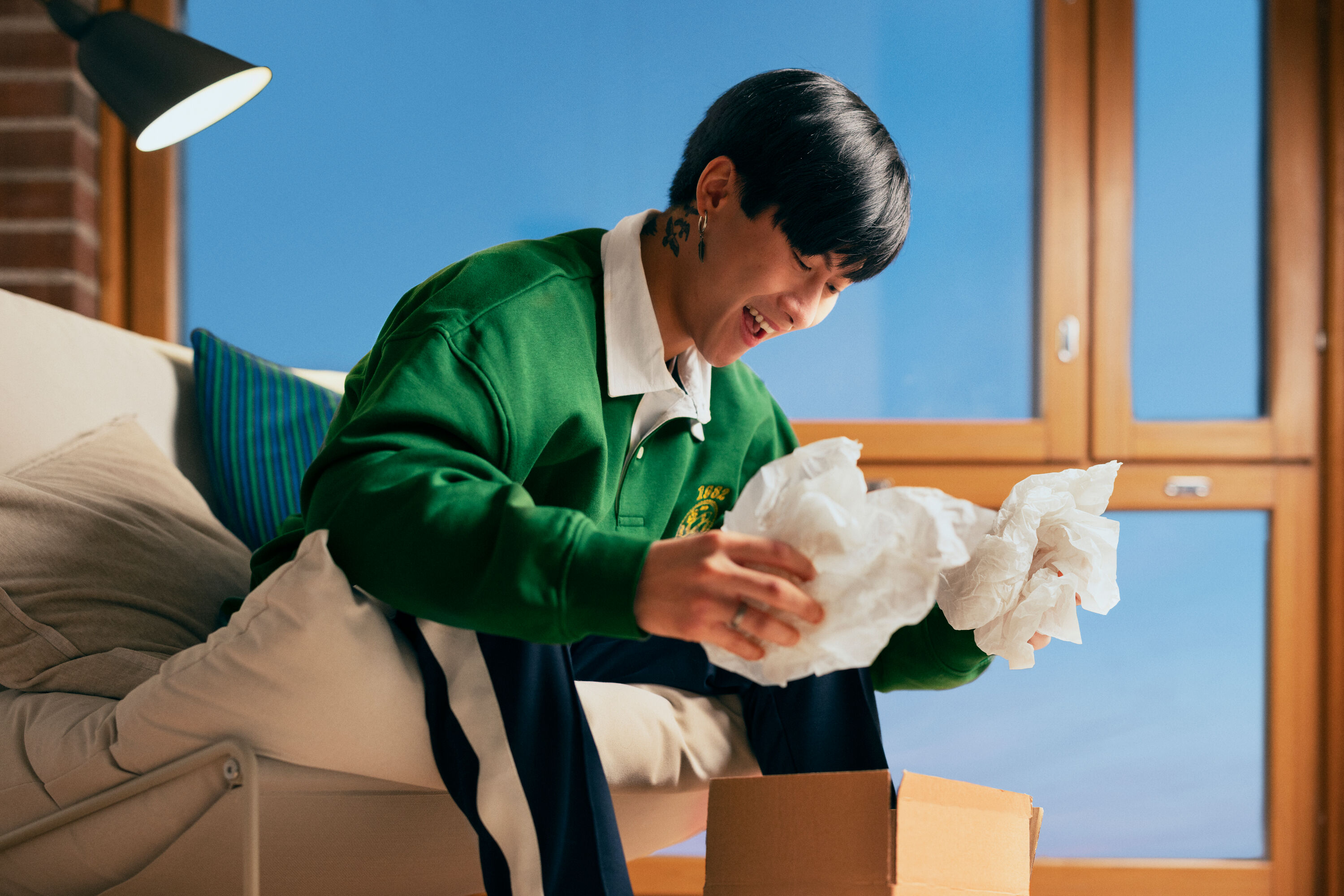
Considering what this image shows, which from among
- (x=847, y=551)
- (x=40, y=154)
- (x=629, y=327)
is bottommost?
(x=847, y=551)

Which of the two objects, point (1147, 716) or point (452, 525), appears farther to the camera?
point (1147, 716)

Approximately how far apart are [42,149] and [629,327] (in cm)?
140

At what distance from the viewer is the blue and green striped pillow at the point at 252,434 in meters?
1.14

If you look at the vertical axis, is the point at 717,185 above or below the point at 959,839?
above

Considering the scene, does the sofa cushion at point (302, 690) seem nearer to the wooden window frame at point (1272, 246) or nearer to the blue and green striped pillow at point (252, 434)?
the blue and green striped pillow at point (252, 434)

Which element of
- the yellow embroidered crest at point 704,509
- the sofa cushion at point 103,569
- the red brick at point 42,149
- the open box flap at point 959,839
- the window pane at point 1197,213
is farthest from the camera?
the window pane at point 1197,213

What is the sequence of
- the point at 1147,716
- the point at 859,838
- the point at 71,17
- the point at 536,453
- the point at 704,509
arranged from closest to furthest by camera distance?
1. the point at 859,838
2. the point at 536,453
3. the point at 704,509
4. the point at 71,17
5. the point at 1147,716

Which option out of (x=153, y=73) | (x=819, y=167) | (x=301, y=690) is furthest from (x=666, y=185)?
(x=301, y=690)

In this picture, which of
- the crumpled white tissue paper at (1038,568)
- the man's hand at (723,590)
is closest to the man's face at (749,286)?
the crumpled white tissue paper at (1038,568)

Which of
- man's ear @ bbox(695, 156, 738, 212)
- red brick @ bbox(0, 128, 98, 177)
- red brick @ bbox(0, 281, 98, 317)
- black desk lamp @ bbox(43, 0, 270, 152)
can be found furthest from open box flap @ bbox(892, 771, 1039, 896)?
red brick @ bbox(0, 128, 98, 177)

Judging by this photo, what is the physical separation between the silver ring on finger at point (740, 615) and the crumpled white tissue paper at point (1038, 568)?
30 cm

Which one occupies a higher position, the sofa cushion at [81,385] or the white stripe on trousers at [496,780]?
the sofa cushion at [81,385]

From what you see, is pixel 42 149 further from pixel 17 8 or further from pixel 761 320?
pixel 761 320

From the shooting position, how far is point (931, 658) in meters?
0.90
